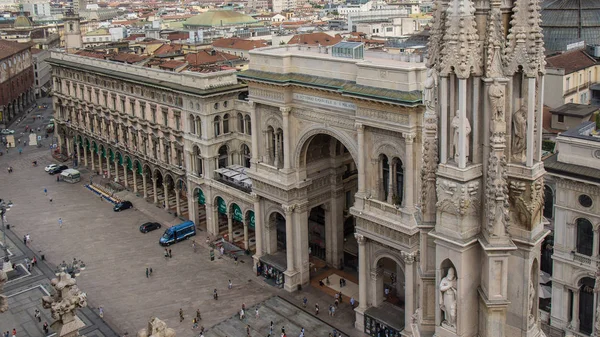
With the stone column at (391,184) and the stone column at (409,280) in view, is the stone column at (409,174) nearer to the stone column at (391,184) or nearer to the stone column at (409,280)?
the stone column at (391,184)

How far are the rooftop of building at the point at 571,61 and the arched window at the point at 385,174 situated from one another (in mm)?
28958

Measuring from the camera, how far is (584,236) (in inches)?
1762

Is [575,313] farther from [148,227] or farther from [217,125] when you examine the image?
[148,227]

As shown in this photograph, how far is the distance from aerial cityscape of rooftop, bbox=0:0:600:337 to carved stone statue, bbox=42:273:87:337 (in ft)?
0.22

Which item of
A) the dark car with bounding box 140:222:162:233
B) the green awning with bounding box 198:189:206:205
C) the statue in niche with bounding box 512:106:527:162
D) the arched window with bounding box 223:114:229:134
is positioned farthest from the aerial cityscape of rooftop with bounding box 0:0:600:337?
the green awning with bounding box 198:189:206:205

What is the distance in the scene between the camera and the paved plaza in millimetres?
61969

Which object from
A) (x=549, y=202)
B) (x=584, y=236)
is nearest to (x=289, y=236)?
(x=549, y=202)

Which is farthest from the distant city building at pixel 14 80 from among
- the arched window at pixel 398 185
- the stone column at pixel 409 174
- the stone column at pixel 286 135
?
the stone column at pixel 409 174

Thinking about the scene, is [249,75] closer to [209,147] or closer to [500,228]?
[209,147]

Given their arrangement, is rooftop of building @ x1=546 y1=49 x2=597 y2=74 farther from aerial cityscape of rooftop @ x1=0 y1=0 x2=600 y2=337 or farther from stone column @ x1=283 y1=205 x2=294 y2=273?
stone column @ x1=283 y1=205 x2=294 y2=273

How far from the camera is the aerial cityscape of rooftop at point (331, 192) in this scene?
17438mm

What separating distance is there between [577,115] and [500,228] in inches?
1797

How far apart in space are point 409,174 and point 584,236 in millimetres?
12786

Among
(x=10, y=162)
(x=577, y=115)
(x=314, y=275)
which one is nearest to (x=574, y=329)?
(x=577, y=115)
